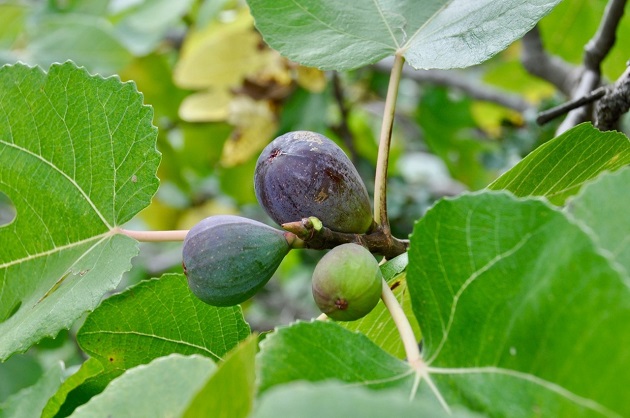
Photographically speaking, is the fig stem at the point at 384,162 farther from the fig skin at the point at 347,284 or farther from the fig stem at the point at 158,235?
the fig stem at the point at 158,235

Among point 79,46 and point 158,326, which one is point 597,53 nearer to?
point 158,326

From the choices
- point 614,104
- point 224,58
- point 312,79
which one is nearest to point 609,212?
point 614,104

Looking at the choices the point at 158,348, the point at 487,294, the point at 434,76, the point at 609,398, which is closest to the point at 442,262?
the point at 487,294

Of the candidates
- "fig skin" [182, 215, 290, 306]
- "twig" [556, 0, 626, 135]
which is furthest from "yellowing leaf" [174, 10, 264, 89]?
"fig skin" [182, 215, 290, 306]

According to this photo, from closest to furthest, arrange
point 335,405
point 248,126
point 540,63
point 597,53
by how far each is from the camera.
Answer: point 335,405 < point 597,53 < point 540,63 < point 248,126

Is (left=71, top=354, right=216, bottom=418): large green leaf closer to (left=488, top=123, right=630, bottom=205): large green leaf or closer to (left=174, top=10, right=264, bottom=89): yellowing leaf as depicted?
(left=488, top=123, right=630, bottom=205): large green leaf

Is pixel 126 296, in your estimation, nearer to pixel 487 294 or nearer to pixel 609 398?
pixel 487 294
